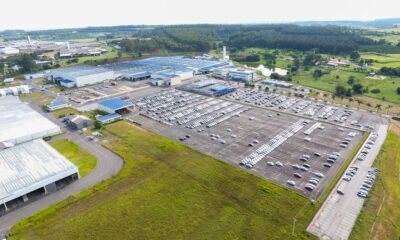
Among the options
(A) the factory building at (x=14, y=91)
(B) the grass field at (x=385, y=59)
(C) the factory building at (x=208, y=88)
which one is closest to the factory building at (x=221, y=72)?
(C) the factory building at (x=208, y=88)

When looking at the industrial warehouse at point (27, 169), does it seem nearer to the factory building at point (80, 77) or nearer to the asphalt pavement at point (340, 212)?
the asphalt pavement at point (340, 212)

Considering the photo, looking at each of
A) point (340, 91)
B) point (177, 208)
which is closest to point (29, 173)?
point (177, 208)

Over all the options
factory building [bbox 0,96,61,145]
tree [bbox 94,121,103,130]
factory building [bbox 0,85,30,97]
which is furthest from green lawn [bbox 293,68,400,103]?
factory building [bbox 0,85,30,97]

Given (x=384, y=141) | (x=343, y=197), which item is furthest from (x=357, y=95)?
(x=343, y=197)

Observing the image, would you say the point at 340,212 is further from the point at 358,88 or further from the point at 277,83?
the point at 277,83

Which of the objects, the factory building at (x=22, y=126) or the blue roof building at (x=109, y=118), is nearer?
the factory building at (x=22, y=126)

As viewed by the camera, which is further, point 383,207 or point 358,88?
point 358,88

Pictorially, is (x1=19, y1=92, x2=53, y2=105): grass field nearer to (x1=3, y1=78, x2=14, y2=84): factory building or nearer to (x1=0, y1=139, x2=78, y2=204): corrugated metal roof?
(x1=3, y1=78, x2=14, y2=84): factory building
